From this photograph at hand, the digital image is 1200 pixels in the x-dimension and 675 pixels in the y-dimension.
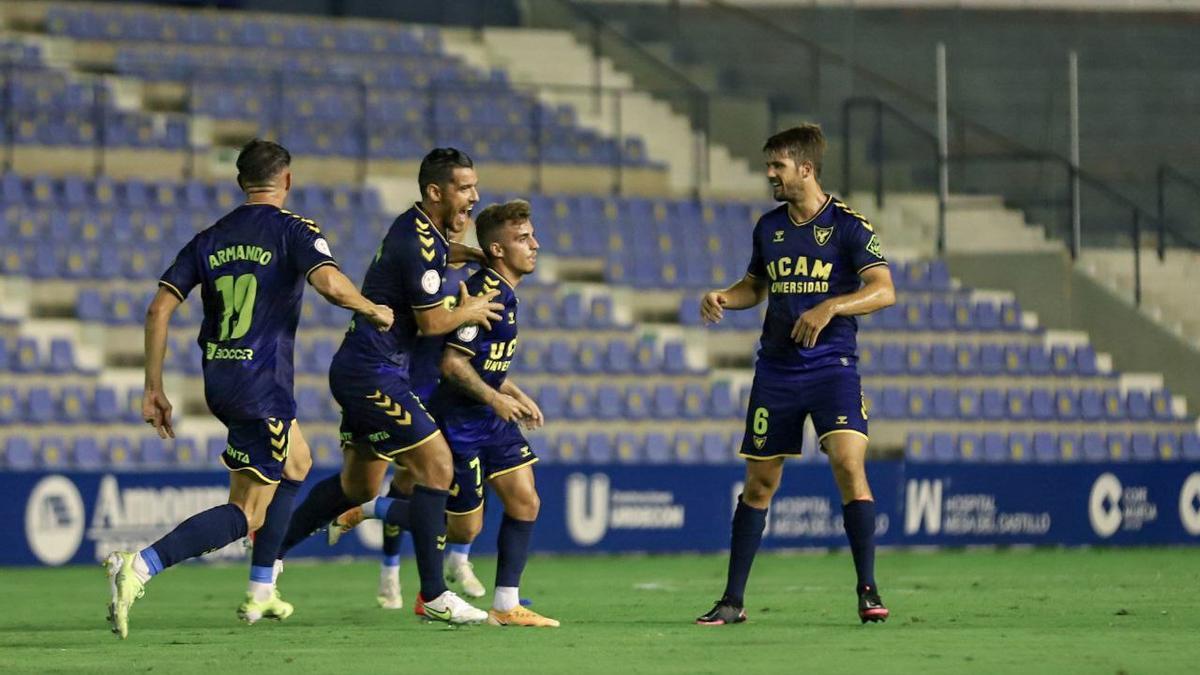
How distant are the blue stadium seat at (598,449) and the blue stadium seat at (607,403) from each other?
416mm

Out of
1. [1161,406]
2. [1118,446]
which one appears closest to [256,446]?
[1118,446]

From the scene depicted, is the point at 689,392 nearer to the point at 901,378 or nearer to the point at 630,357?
the point at 630,357

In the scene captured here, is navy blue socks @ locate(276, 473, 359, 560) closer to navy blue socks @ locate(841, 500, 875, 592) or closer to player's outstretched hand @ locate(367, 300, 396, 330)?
player's outstretched hand @ locate(367, 300, 396, 330)

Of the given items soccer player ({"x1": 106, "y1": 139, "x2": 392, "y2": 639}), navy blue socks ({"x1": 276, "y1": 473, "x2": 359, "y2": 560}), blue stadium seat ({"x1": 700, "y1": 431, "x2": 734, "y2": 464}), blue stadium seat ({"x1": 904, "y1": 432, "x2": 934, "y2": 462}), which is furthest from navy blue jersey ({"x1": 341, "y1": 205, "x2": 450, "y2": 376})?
blue stadium seat ({"x1": 904, "y1": 432, "x2": 934, "y2": 462})

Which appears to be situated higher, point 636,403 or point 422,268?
point 422,268

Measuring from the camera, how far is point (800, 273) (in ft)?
29.9

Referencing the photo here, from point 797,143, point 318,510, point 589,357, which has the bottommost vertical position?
point 318,510

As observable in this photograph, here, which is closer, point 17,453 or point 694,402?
point 17,453

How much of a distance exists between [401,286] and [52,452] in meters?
8.10

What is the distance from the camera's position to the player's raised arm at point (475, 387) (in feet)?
29.1

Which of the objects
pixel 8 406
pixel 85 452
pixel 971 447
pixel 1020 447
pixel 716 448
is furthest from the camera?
pixel 1020 447

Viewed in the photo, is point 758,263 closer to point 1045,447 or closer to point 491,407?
point 491,407

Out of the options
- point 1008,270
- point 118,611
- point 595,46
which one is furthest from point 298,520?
point 595,46

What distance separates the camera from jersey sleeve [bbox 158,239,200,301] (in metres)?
8.66
